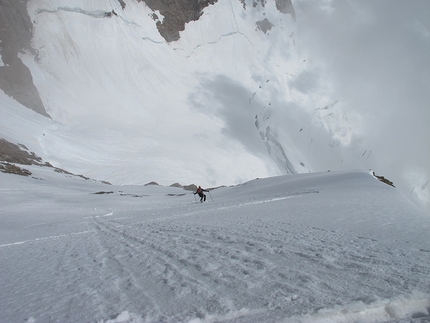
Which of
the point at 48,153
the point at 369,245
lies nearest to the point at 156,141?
the point at 48,153

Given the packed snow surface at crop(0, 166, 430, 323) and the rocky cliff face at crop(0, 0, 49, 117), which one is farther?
the rocky cliff face at crop(0, 0, 49, 117)

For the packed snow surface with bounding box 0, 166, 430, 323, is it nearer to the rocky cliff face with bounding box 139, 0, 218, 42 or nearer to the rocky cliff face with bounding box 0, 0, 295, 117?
the rocky cliff face with bounding box 0, 0, 295, 117

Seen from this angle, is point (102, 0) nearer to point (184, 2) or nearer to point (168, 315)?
point (184, 2)

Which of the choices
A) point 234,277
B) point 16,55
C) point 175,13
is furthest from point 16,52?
point 234,277

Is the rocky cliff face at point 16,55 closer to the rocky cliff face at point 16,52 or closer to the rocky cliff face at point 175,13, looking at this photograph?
the rocky cliff face at point 16,52

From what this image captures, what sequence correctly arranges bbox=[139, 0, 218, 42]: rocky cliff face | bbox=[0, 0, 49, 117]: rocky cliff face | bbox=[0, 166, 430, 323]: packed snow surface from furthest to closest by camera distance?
bbox=[139, 0, 218, 42]: rocky cliff face → bbox=[0, 0, 49, 117]: rocky cliff face → bbox=[0, 166, 430, 323]: packed snow surface

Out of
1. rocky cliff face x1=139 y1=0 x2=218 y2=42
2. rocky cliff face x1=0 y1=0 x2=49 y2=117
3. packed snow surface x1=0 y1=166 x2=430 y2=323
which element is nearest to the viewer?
packed snow surface x1=0 y1=166 x2=430 y2=323

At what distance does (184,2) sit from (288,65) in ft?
113

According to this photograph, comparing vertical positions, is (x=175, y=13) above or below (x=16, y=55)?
above

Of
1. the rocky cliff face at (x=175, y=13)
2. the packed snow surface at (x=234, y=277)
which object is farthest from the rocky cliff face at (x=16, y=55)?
the packed snow surface at (x=234, y=277)

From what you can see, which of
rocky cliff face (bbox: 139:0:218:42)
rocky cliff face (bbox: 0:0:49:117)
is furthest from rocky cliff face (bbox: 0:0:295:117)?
rocky cliff face (bbox: 139:0:218:42)

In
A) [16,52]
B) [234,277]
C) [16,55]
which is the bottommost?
[234,277]

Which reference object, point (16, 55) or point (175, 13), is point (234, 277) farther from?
point (175, 13)

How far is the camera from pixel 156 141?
37.2 m
